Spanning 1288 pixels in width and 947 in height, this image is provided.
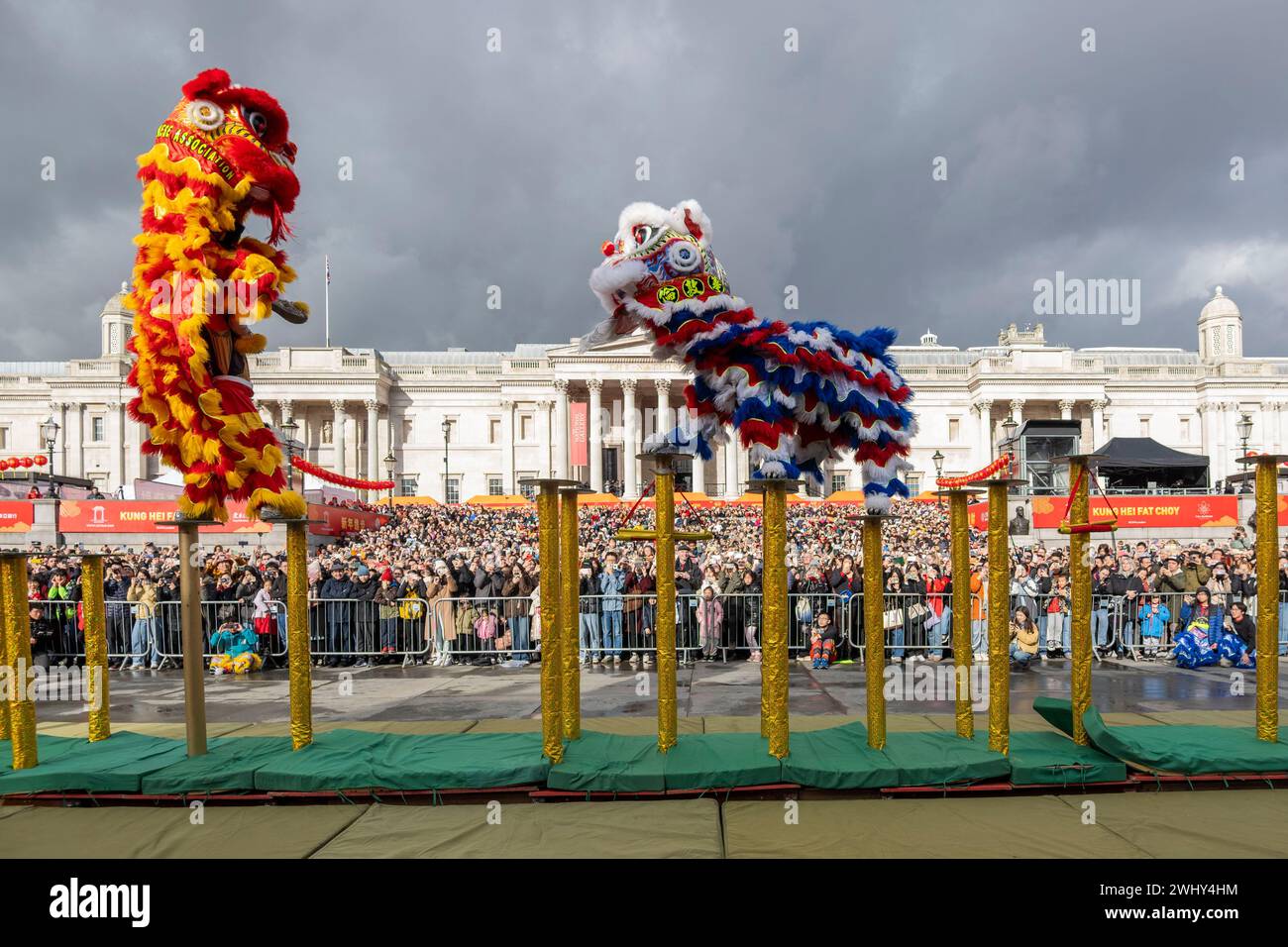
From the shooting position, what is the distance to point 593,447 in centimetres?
5600

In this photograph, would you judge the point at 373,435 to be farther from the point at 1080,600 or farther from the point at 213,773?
the point at 1080,600

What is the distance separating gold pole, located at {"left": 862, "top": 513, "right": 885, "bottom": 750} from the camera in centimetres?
506

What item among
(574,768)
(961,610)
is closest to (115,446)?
(574,768)

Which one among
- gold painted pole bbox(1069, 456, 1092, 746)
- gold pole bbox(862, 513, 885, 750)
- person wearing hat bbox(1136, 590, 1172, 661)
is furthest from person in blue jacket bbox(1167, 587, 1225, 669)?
gold pole bbox(862, 513, 885, 750)

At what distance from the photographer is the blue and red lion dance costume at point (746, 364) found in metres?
5.05

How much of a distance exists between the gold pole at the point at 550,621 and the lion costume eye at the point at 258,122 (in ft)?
10.2

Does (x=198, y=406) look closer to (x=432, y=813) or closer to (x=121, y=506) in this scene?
(x=432, y=813)

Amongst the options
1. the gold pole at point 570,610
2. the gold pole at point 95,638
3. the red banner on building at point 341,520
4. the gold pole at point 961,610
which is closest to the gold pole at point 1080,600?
the gold pole at point 961,610

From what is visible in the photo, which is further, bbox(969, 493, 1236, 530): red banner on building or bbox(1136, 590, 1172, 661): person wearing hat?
bbox(969, 493, 1236, 530): red banner on building

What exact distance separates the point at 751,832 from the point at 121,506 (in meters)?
25.7

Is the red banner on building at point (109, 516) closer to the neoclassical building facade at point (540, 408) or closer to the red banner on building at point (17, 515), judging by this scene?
the red banner on building at point (17, 515)

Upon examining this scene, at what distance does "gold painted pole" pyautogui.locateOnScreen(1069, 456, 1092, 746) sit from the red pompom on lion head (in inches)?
225

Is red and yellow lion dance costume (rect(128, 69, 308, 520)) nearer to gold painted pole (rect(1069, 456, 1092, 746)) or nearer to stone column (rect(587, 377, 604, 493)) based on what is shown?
gold painted pole (rect(1069, 456, 1092, 746))

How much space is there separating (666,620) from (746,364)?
1816mm
